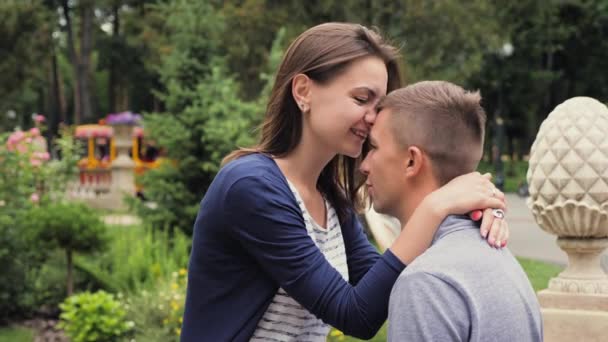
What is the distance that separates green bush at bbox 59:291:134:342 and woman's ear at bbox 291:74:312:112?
542 cm

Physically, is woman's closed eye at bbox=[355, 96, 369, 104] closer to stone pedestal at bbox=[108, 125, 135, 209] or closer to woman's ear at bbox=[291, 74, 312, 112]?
woman's ear at bbox=[291, 74, 312, 112]

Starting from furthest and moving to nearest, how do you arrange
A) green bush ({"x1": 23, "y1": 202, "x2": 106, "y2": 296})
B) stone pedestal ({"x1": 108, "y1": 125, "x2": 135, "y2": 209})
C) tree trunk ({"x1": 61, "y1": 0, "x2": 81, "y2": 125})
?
tree trunk ({"x1": 61, "y1": 0, "x2": 81, "y2": 125}), stone pedestal ({"x1": 108, "y1": 125, "x2": 135, "y2": 209}), green bush ({"x1": 23, "y1": 202, "x2": 106, "y2": 296})

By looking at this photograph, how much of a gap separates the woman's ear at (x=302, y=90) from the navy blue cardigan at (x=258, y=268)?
187 mm

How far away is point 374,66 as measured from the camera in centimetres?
238

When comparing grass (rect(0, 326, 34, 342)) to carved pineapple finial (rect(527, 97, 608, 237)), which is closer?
carved pineapple finial (rect(527, 97, 608, 237))

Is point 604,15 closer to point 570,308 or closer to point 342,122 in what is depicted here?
point 570,308

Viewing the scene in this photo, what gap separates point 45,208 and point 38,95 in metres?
52.0

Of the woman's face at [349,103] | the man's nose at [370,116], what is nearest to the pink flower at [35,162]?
the woman's face at [349,103]

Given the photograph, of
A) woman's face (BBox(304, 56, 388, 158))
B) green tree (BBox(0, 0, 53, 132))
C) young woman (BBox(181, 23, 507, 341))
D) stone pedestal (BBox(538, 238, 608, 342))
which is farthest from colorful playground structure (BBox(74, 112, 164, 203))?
woman's face (BBox(304, 56, 388, 158))

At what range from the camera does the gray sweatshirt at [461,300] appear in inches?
66.6

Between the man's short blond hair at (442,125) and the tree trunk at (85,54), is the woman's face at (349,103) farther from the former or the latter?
the tree trunk at (85,54)

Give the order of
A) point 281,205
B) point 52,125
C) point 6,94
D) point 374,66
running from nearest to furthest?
point 281,205 → point 374,66 → point 6,94 → point 52,125

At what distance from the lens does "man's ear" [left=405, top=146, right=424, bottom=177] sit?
6.45ft

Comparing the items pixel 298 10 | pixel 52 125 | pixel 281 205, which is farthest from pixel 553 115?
pixel 52 125
